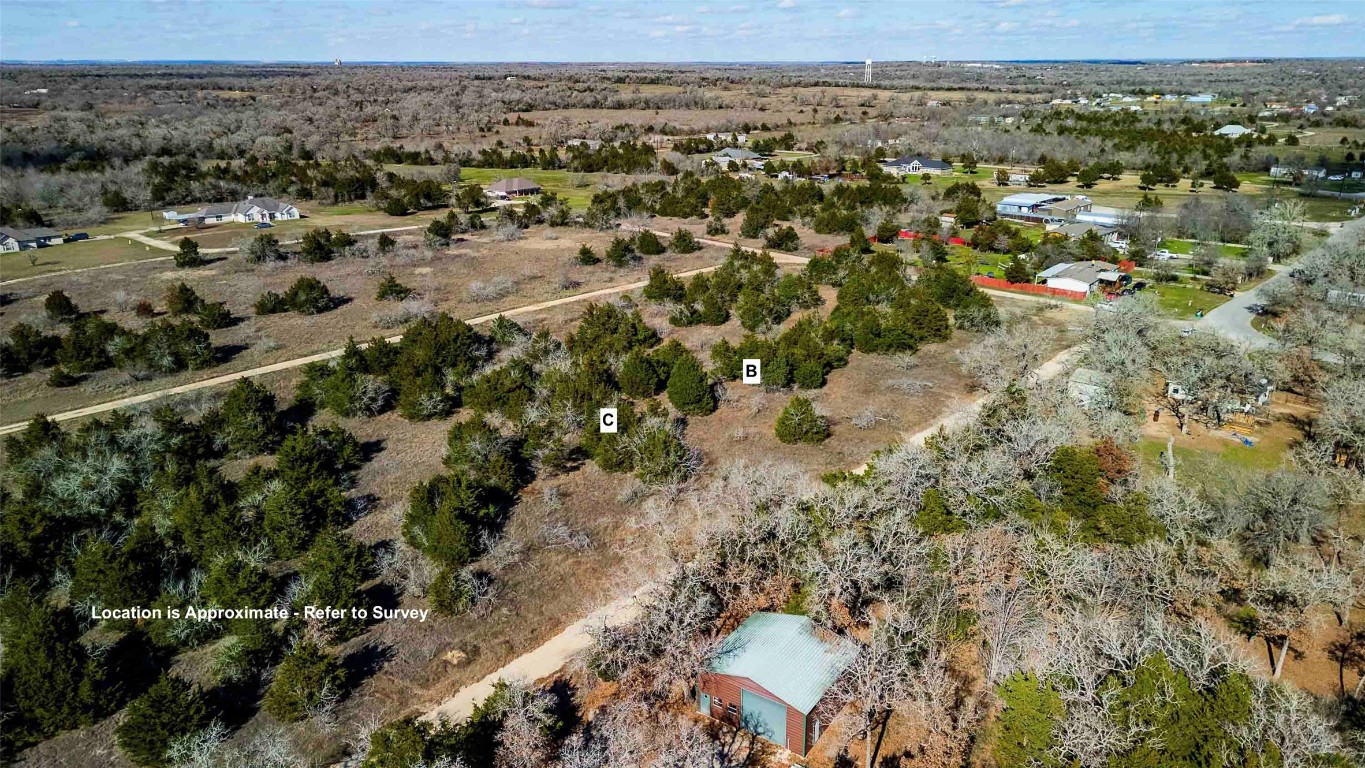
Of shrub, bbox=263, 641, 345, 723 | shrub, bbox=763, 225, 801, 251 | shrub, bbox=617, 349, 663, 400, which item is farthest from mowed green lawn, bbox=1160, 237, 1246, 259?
shrub, bbox=263, 641, 345, 723

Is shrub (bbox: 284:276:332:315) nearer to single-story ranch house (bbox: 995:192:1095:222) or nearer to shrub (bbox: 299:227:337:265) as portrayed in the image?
shrub (bbox: 299:227:337:265)

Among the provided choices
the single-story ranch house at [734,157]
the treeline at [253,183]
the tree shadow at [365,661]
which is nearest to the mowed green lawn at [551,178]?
the treeline at [253,183]

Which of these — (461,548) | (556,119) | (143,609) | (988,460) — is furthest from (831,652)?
(556,119)

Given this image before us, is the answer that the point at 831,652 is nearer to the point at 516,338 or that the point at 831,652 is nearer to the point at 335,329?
the point at 516,338

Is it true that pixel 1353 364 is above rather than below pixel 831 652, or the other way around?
above

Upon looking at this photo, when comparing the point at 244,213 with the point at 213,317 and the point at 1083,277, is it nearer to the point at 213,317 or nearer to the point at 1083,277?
the point at 213,317
